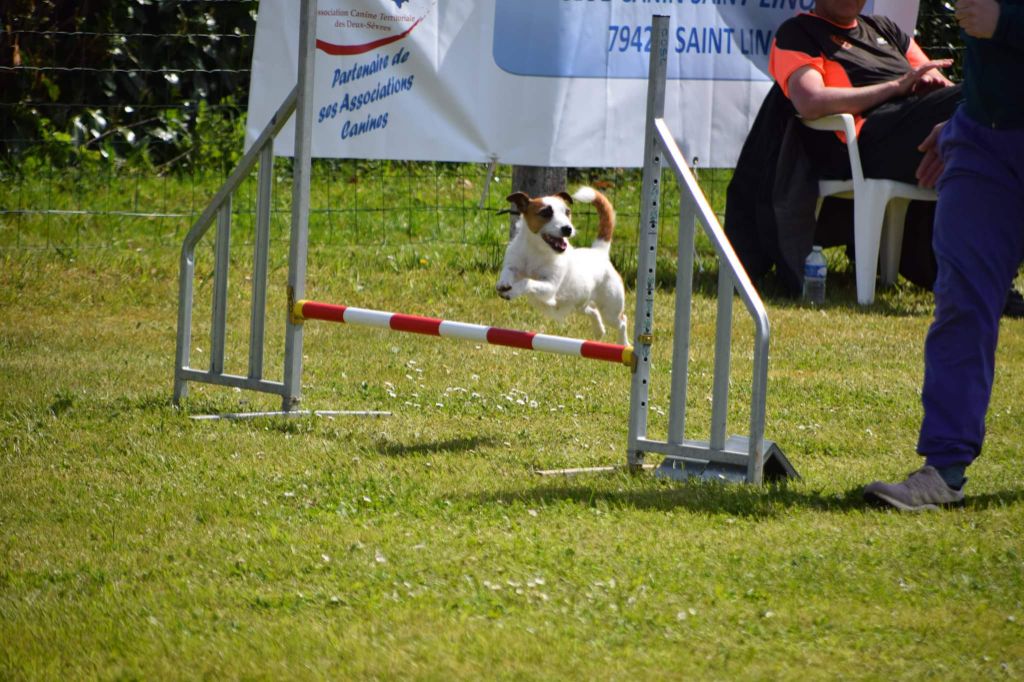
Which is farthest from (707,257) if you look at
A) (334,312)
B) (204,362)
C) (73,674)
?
(73,674)

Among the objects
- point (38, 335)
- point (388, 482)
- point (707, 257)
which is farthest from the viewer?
point (707, 257)

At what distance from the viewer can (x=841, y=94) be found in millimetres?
8125

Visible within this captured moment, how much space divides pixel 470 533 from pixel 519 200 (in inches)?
83.1

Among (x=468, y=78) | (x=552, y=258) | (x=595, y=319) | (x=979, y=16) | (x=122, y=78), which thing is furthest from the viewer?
(x=122, y=78)

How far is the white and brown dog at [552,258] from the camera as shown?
5.84 m

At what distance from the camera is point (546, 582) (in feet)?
11.7

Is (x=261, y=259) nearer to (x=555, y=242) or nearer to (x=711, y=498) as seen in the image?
(x=555, y=242)

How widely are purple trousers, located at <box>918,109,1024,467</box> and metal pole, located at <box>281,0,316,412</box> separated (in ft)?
8.17

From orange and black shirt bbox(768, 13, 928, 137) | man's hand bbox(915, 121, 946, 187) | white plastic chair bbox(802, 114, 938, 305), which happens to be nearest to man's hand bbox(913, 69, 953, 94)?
orange and black shirt bbox(768, 13, 928, 137)

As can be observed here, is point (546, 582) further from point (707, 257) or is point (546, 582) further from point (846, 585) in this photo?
point (707, 257)

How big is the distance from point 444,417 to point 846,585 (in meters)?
2.38

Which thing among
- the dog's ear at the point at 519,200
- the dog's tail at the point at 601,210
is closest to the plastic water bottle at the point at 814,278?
the dog's tail at the point at 601,210

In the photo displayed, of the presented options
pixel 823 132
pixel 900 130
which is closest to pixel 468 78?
pixel 823 132

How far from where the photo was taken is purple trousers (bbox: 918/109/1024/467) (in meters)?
4.21
